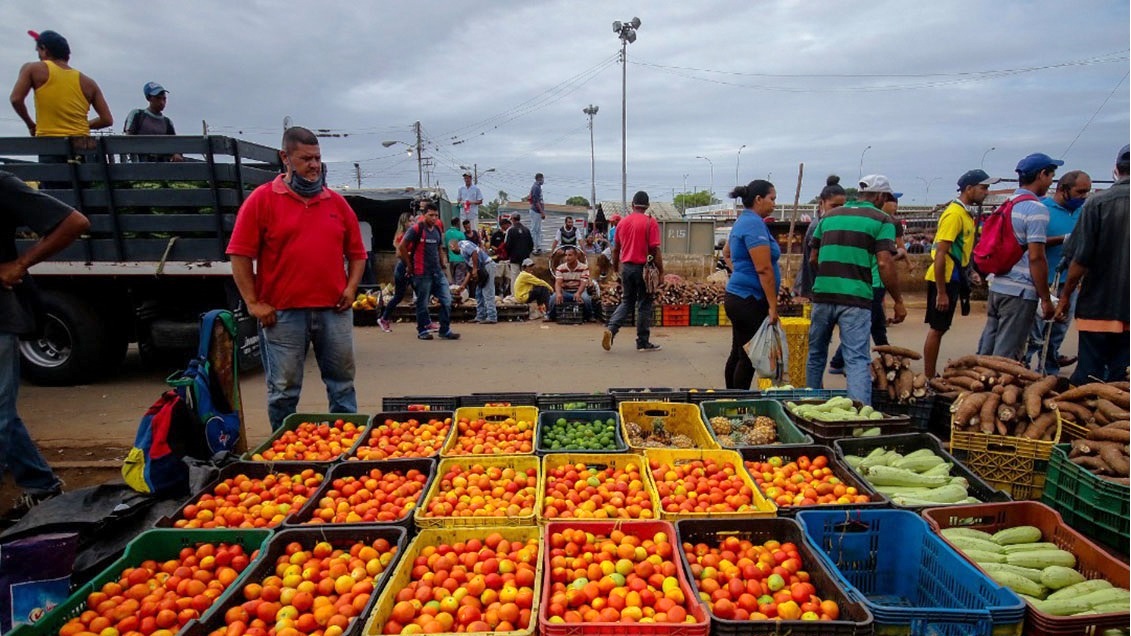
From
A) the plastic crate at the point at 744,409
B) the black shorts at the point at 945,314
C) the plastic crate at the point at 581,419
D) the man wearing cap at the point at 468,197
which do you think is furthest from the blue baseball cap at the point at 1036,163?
the man wearing cap at the point at 468,197

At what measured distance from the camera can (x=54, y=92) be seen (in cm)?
609

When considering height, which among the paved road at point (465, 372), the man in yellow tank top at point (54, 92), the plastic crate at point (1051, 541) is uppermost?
the man in yellow tank top at point (54, 92)

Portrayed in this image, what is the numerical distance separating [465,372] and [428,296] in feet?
7.83

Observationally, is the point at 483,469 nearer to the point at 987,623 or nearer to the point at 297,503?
the point at 297,503

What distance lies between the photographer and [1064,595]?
88.4 inches

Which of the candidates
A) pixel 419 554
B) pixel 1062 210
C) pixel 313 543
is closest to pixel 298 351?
Answer: pixel 313 543

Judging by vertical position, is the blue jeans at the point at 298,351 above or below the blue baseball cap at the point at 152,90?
below

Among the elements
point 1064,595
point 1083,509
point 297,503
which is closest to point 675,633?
point 1064,595

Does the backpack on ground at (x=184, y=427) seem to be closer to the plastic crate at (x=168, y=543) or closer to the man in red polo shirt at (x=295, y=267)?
the man in red polo shirt at (x=295, y=267)

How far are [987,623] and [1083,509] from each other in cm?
161

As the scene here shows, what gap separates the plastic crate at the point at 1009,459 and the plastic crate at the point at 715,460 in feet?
5.06

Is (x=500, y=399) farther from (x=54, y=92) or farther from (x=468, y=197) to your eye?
(x=468, y=197)

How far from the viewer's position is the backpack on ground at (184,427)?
3.22 metres

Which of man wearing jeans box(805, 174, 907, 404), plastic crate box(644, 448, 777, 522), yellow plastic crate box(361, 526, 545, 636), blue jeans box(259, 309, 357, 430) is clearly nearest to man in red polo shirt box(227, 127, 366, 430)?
blue jeans box(259, 309, 357, 430)
